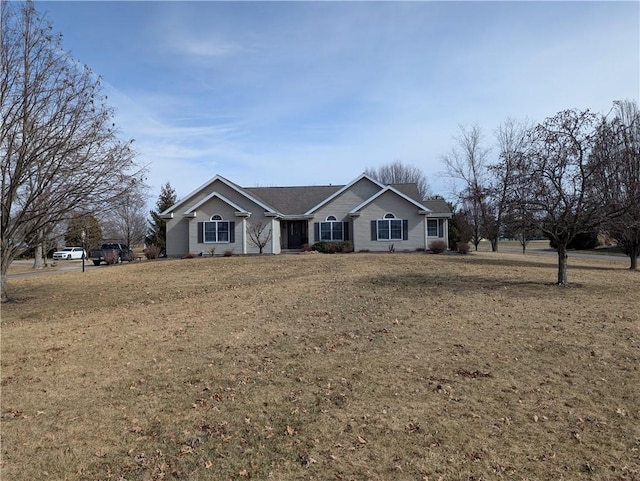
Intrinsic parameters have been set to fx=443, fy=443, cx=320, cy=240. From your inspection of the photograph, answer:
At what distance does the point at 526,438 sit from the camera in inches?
166

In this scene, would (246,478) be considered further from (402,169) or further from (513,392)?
(402,169)

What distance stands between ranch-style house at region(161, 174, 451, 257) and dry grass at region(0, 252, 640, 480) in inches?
667

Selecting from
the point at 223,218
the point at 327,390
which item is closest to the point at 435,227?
the point at 223,218

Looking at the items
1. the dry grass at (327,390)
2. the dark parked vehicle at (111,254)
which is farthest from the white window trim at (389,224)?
the dark parked vehicle at (111,254)

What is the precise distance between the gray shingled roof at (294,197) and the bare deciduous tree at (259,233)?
3.40 m

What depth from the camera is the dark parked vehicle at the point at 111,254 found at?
1206 inches

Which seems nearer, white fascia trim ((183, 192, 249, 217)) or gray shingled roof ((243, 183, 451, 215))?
white fascia trim ((183, 192, 249, 217))

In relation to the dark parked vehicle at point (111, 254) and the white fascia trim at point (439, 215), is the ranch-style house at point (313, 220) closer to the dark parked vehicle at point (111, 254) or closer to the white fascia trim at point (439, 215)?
the white fascia trim at point (439, 215)

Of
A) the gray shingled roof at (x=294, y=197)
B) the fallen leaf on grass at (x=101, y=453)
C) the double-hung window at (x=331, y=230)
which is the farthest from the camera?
the gray shingled roof at (x=294, y=197)

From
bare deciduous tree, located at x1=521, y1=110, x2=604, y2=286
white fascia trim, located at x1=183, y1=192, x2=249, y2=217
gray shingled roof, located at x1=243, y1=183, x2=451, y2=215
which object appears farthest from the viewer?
gray shingled roof, located at x1=243, y1=183, x2=451, y2=215

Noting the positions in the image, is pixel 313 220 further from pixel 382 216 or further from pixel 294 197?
pixel 382 216

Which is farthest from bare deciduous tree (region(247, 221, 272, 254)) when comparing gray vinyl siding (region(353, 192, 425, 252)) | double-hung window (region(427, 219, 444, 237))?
double-hung window (region(427, 219, 444, 237))

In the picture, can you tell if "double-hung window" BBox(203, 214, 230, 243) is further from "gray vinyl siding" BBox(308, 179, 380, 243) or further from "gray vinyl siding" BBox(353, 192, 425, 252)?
"gray vinyl siding" BBox(353, 192, 425, 252)

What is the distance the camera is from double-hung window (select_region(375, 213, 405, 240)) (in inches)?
1148
